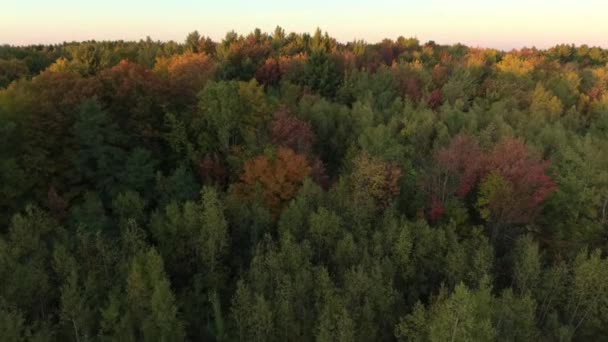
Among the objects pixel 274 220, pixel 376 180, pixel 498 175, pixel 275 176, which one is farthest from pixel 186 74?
pixel 498 175

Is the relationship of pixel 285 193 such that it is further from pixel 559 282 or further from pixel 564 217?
pixel 564 217

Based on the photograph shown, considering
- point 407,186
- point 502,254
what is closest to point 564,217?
point 502,254

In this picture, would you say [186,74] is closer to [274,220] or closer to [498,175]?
Result: [274,220]

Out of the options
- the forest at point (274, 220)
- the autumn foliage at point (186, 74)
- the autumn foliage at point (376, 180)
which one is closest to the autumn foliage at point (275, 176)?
the forest at point (274, 220)

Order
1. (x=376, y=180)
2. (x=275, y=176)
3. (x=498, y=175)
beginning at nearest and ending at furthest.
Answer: (x=376, y=180) → (x=275, y=176) → (x=498, y=175)

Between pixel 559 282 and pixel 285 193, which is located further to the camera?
pixel 285 193

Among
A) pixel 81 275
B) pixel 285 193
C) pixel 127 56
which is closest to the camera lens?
pixel 81 275

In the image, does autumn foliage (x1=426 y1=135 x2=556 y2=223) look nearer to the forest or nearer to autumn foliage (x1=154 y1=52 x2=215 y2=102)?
the forest

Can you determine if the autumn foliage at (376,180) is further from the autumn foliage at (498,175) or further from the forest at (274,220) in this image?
the autumn foliage at (498,175)
